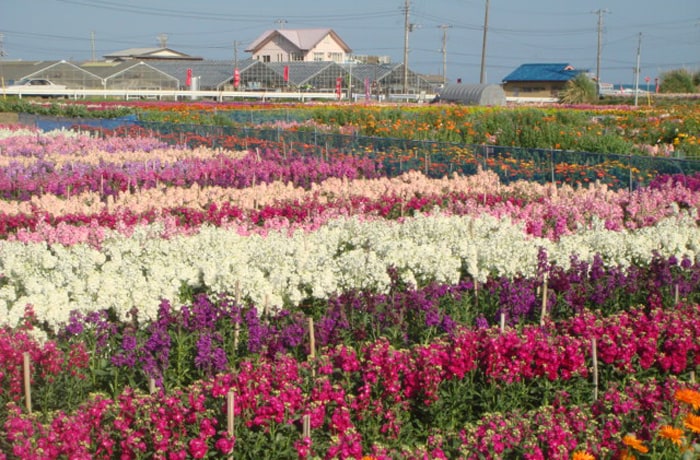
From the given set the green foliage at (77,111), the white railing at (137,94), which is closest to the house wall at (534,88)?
the white railing at (137,94)

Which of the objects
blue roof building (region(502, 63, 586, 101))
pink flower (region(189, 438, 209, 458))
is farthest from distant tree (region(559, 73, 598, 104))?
pink flower (region(189, 438, 209, 458))

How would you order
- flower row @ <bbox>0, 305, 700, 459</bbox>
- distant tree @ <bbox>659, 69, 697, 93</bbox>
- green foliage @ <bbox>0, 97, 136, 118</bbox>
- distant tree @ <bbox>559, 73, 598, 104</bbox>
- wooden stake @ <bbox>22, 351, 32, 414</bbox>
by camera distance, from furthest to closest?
distant tree @ <bbox>659, 69, 697, 93</bbox> < distant tree @ <bbox>559, 73, 598, 104</bbox> < green foliage @ <bbox>0, 97, 136, 118</bbox> < wooden stake @ <bbox>22, 351, 32, 414</bbox> < flower row @ <bbox>0, 305, 700, 459</bbox>

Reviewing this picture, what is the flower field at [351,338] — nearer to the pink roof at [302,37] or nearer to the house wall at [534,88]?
the house wall at [534,88]

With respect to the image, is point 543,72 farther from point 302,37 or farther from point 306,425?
point 306,425

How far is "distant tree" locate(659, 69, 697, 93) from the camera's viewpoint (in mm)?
59344

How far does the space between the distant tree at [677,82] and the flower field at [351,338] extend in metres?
52.8

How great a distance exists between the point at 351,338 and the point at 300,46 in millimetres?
101225

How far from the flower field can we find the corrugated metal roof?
2780 inches

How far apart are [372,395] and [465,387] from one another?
66 cm

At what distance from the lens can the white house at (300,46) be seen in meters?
106

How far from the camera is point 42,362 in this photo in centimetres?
567

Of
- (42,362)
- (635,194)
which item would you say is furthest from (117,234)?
(635,194)

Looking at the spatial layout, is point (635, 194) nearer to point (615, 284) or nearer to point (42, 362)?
point (615, 284)

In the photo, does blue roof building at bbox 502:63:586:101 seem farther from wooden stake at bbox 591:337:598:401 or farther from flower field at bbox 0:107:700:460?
wooden stake at bbox 591:337:598:401
